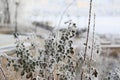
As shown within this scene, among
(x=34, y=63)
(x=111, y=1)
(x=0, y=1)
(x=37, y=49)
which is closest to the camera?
(x=34, y=63)

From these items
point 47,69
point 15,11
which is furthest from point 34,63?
point 15,11

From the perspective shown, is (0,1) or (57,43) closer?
(57,43)

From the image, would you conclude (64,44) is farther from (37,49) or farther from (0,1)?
(0,1)

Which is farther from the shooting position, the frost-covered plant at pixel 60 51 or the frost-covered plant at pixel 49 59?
the frost-covered plant at pixel 60 51

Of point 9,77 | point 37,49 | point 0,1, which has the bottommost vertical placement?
point 9,77

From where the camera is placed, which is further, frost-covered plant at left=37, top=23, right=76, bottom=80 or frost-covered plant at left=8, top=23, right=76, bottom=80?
frost-covered plant at left=37, top=23, right=76, bottom=80

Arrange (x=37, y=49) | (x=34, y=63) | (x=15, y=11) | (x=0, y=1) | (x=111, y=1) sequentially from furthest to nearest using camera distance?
1. (x=111, y=1)
2. (x=15, y=11)
3. (x=0, y=1)
4. (x=37, y=49)
5. (x=34, y=63)

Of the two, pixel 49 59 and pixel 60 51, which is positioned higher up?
pixel 60 51

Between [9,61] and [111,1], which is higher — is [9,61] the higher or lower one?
the lower one

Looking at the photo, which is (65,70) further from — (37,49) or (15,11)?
(15,11)

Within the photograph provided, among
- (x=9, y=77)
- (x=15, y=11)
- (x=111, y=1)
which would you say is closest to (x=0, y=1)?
(x=15, y=11)
